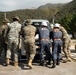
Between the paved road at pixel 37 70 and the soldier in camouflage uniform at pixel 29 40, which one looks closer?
the paved road at pixel 37 70

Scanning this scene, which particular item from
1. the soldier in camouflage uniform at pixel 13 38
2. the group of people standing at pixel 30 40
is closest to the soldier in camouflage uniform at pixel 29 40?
the group of people standing at pixel 30 40

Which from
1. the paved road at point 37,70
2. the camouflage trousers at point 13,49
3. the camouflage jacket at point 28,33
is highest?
the camouflage jacket at point 28,33

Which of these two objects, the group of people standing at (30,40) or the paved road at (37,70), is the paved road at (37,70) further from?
the group of people standing at (30,40)

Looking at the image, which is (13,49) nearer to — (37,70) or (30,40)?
(30,40)

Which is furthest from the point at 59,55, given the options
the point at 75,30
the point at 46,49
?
the point at 75,30

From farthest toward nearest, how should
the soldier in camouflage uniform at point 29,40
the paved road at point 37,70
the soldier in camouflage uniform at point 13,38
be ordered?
the soldier in camouflage uniform at point 13,38 < the soldier in camouflage uniform at point 29,40 < the paved road at point 37,70

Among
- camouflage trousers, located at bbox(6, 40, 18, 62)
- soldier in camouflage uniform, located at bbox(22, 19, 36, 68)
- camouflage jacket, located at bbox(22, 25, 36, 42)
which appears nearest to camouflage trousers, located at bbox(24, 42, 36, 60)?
→ soldier in camouflage uniform, located at bbox(22, 19, 36, 68)

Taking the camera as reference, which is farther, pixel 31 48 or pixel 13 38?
pixel 13 38

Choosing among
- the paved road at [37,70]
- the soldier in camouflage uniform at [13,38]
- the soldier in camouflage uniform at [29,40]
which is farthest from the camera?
the soldier in camouflage uniform at [13,38]

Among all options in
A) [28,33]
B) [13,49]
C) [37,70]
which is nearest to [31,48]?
[28,33]

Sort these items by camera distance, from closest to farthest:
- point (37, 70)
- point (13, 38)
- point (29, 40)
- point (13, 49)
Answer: point (37, 70)
point (29, 40)
point (13, 38)
point (13, 49)

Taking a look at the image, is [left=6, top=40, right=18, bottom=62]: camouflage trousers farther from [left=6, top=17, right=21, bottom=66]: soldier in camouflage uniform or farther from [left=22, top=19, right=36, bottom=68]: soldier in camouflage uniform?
[left=22, top=19, right=36, bottom=68]: soldier in camouflage uniform

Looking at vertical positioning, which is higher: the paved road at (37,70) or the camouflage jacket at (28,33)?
the camouflage jacket at (28,33)

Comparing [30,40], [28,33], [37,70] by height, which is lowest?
[37,70]
